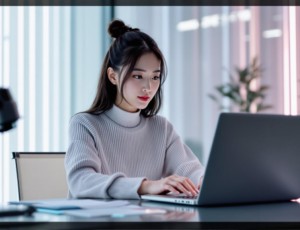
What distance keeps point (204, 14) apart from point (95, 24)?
0.79m

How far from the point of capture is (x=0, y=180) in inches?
152

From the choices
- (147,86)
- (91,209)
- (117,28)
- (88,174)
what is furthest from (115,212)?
(117,28)

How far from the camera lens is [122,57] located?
6.85 feet

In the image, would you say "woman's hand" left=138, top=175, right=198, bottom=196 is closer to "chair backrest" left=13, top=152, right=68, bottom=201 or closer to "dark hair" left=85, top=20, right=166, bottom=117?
"dark hair" left=85, top=20, right=166, bottom=117

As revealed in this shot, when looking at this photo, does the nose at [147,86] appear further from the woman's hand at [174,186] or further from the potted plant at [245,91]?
the potted plant at [245,91]

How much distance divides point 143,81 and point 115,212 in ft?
2.54

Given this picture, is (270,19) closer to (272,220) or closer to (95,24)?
(95,24)

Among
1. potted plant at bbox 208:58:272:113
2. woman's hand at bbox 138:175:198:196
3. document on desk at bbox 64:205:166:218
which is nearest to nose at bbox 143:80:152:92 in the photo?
woman's hand at bbox 138:175:198:196

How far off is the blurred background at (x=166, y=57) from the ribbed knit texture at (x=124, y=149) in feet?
6.17

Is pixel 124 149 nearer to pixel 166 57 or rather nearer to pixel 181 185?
pixel 181 185

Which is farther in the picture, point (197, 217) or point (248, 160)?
point (248, 160)

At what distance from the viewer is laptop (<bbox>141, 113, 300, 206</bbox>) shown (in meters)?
1.46

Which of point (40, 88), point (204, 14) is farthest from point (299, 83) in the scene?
point (40, 88)

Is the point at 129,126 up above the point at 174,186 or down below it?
above
